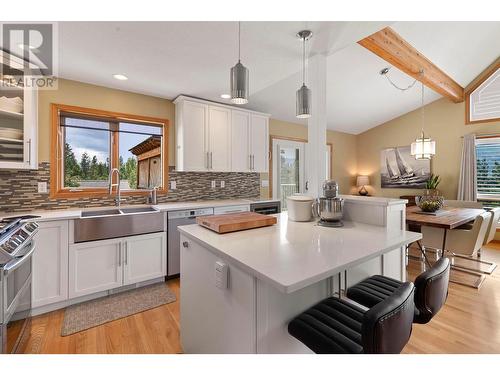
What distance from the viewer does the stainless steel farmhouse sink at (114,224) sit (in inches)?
88.0

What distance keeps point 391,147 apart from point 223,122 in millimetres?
4234

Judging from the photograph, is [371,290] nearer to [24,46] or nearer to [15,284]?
[15,284]

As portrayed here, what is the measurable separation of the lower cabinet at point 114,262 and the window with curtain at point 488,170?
566cm

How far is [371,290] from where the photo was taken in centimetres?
126

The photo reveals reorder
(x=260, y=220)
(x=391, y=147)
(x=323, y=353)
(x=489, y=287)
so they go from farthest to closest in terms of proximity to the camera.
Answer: (x=391, y=147), (x=489, y=287), (x=260, y=220), (x=323, y=353)

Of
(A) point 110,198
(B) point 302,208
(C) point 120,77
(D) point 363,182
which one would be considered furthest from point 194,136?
(D) point 363,182

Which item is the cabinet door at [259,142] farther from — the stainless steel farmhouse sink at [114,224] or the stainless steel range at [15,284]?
the stainless steel range at [15,284]

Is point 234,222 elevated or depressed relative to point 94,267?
elevated

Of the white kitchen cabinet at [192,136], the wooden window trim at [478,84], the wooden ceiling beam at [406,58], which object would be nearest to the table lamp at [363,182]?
the wooden window trim at [478,84]

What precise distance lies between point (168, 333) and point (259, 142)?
2.80 m

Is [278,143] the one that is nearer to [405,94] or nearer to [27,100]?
[405,94]

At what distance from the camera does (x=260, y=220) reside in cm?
158

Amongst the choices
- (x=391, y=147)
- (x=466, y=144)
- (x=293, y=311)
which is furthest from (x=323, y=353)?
(x=391, y=147)

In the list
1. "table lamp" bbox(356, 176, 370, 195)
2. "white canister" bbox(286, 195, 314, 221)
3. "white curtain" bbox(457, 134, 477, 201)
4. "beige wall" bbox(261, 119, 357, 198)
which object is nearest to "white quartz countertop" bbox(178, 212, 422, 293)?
"white canister" bbox(286, 195, 314, 221)
